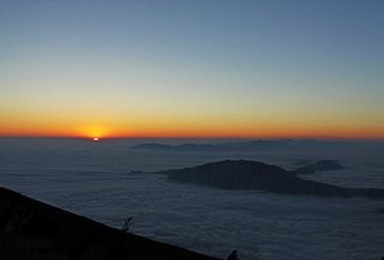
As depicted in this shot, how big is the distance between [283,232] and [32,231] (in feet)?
266

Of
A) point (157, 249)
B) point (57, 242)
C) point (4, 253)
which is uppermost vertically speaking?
point (4, 253)

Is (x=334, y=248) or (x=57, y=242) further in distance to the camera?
(x=334, y=248)

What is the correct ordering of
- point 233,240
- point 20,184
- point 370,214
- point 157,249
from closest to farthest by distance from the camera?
point 157,249, point 233,240, point 370,214, point 20,184

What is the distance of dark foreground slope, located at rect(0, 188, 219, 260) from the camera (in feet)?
62.8

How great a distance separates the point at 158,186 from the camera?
189625mm

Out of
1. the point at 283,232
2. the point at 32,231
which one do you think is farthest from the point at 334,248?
the point at 32,231

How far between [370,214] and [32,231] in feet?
402

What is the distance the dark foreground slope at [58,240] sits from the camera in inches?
754

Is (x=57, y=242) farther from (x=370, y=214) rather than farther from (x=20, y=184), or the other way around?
(x=20, y=184)

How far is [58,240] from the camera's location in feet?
95.0

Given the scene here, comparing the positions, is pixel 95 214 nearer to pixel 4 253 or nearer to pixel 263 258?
pixel 263 258

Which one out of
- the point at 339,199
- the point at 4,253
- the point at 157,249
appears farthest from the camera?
the point at 339,199

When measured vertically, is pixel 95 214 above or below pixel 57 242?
below

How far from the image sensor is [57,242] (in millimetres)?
27781
